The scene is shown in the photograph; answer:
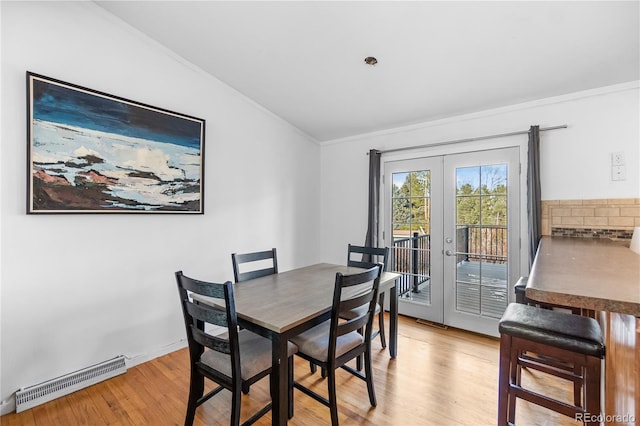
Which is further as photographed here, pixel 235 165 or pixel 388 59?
pixel 235 165

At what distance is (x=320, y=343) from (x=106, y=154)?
2.22 m

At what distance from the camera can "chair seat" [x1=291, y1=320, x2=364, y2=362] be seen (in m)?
1.85

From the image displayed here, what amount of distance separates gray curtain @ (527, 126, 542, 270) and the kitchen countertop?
47.6 inches

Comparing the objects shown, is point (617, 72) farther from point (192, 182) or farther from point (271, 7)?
point (192, 182)

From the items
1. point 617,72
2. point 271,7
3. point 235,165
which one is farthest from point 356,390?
point 617,72

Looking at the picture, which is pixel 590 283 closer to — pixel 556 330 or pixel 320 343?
pixel 556 330

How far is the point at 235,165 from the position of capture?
340 centimetres

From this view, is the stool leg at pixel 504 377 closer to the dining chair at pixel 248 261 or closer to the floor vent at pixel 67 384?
the dining chair at pixel 248 261

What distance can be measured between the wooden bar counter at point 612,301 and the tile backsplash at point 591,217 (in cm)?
140

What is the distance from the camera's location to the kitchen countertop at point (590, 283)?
86cm

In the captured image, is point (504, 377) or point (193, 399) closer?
point (504, 377)

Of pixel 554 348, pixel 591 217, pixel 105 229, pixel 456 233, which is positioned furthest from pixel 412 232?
pixel 105 229

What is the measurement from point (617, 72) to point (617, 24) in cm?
64

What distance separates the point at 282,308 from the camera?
69.2 inches
